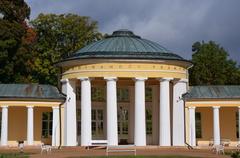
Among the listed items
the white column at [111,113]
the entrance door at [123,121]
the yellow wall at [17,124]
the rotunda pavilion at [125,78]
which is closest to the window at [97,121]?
the entrance door at [123,121]

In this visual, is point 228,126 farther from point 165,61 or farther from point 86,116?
point 86,116

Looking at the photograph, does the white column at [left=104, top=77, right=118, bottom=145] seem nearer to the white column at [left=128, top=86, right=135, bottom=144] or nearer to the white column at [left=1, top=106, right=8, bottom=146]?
the white column at [left=128, top=86, right=135, bottom=144]

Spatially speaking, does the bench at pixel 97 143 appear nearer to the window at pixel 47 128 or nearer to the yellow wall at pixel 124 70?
the yellow wall at pixel 124 70

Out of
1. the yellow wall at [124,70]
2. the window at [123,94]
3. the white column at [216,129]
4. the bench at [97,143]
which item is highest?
the yellow wall at [124,70]

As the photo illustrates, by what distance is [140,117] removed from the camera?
46344 mm

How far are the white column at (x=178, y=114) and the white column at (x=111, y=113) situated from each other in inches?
226

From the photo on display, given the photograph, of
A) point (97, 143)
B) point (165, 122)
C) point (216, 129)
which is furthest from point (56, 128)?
point (216, 129)

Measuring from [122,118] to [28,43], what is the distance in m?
15.4

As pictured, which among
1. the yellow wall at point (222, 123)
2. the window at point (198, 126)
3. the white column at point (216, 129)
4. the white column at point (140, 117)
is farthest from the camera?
the window at point (198, 126)

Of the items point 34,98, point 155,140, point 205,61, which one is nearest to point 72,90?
point 34,98

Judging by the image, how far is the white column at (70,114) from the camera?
1891 inches

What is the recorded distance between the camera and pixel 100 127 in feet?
179

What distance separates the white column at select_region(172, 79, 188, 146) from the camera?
159 feet

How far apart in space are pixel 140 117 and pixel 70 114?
641 centimetres
